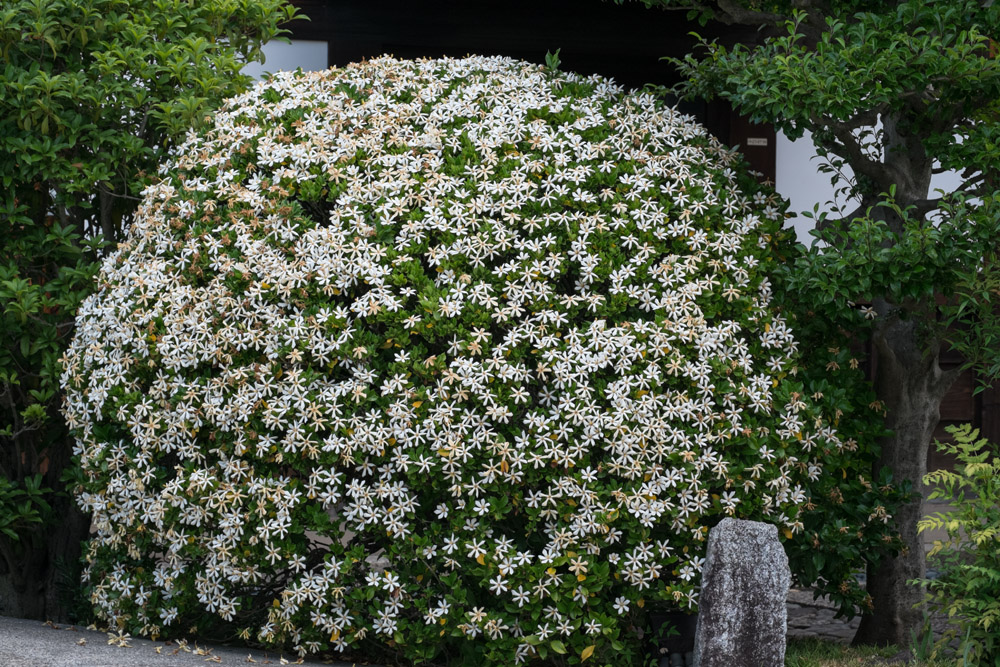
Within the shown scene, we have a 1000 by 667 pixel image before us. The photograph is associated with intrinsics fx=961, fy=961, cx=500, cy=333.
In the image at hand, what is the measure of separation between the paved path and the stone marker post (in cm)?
A: 154

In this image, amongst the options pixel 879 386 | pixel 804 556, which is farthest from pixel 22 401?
pixel 879 386

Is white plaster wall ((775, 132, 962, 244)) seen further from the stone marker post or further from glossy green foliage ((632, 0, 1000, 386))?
the stone marker post

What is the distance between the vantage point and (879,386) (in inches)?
194

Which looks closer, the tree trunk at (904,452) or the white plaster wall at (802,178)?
the tree trunk at (904,452)

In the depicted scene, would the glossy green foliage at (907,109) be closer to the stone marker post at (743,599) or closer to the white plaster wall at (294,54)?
the stone marker post at (743,599)

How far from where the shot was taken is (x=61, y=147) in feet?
16.2

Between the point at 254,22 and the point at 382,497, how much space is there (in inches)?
119

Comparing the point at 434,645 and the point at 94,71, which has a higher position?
the point at 94,71

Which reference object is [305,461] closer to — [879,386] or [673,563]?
[673,563]

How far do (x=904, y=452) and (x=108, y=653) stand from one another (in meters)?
3.87

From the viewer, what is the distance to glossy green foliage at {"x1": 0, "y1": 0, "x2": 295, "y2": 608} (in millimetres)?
4922

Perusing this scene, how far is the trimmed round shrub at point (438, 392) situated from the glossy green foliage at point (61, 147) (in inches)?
24.0

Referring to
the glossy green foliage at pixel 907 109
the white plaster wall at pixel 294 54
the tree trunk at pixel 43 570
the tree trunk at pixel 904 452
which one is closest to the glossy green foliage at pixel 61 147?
the tree trunk at pixel 43 570

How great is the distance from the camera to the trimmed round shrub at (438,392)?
397 centimetres
